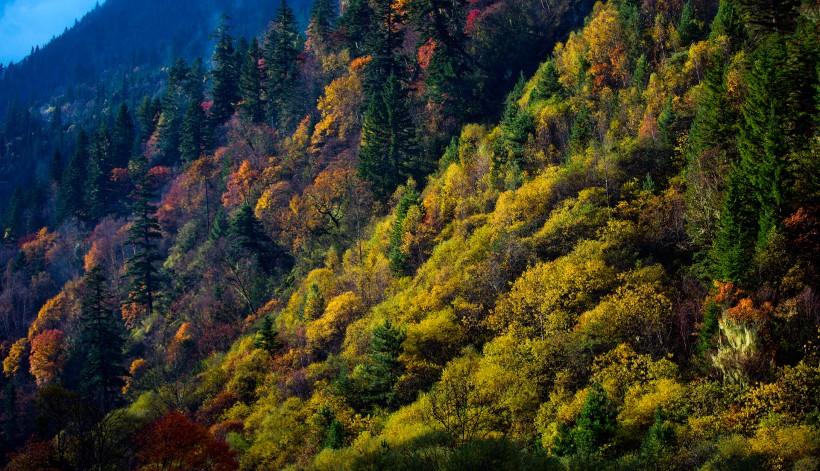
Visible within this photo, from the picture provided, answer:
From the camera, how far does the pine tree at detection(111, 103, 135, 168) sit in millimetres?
120062

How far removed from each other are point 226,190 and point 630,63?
2288 inches

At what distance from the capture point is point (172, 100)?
120m

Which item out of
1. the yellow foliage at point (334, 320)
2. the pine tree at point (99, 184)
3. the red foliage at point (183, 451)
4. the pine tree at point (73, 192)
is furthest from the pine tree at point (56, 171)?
the red foliage at point (183, 451)

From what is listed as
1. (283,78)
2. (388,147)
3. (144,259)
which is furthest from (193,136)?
(388,147)

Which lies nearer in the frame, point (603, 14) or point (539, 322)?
point (539, 322)

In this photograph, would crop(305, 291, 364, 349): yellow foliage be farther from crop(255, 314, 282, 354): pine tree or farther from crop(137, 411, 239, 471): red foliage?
crop(137, 411, 239, 471): red foliage

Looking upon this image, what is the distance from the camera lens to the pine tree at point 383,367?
1821 inches

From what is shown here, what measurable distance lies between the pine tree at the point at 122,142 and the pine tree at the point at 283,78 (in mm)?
34550

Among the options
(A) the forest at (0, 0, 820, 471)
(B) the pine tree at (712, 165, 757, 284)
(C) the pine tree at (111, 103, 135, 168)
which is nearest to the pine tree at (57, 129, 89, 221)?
(C) the pine tree at (111, 103, 135, 168)

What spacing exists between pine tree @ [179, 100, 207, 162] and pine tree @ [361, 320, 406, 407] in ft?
225

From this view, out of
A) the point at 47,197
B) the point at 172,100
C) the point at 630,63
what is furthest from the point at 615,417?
the point at 47,197

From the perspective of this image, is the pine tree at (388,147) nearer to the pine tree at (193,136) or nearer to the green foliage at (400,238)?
the green foliage at (400,238)

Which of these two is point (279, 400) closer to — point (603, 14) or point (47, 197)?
point (603, 14)

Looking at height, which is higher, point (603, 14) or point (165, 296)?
point (603, 14)
